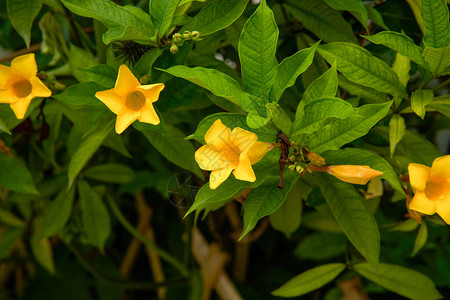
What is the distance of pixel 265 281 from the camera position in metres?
1.13

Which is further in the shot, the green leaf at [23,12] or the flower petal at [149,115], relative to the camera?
the green leaf at [23,12]

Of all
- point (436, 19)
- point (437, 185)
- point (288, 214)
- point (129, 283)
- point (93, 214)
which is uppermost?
point (436, 19)

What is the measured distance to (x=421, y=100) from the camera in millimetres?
467

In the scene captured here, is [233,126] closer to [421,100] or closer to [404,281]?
[421,100]

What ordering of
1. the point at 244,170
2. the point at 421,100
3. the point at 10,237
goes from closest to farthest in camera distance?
1. the point at 244,170
2. the point at 421,100
3. the point at 10,237

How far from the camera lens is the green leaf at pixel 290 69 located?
1.37 feet

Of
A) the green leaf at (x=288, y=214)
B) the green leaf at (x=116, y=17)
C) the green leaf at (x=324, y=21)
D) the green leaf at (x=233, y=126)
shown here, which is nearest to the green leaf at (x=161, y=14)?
the green leaf at (x=116, y=17)

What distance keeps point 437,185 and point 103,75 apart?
14.8 inches

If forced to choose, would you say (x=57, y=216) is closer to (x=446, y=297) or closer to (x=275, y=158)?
(x=275, y=158)

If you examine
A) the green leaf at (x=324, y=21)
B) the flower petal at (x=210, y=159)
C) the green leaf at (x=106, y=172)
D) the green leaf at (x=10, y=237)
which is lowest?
the green leaf at (x=10, y=237)

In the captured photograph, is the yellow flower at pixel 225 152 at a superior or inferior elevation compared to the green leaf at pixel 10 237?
superior

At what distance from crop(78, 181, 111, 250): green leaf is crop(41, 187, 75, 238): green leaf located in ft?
0.08

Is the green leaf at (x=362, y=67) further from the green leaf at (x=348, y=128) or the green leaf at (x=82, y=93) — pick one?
the green leaf at (x=82, y=93)

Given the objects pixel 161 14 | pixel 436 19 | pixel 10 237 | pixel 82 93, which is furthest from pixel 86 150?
pixel 10 237
